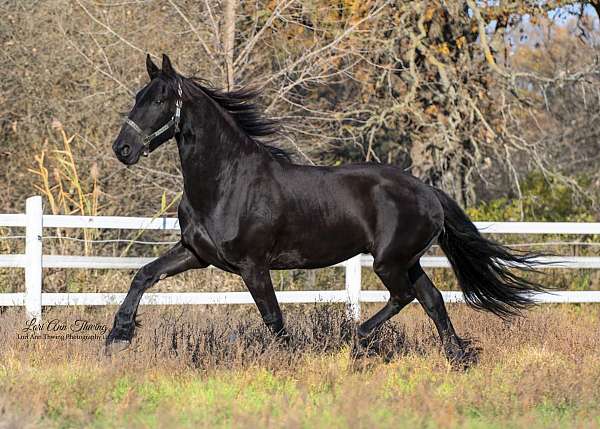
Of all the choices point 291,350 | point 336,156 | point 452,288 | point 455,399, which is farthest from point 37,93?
point 455,399

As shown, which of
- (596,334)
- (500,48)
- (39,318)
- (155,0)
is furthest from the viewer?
(500,48)

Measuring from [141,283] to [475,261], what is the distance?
281 cm

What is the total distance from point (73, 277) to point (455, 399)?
6143mm

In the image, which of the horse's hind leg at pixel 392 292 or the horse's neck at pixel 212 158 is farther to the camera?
the horse's hind leg at pixel 392 292

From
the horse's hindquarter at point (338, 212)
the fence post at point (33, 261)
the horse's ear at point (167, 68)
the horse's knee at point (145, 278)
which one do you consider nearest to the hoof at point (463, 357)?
the horse's hindquarter at point (338, 212)

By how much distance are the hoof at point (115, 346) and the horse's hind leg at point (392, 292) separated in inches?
69.5

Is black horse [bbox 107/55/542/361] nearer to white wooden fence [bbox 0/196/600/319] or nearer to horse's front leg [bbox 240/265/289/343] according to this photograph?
horse's front leg [bbox 240/265/289/343]

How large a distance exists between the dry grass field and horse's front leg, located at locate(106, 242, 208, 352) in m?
0.15

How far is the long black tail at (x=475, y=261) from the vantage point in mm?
Result: 7457

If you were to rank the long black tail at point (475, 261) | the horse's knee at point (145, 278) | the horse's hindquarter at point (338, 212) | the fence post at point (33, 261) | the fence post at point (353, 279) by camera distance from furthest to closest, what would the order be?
1. the fence post at point (353, 279)
2. the fence post at point (33, 261)
3. the long black tail at point (475, 261)
4. the horse's hindquarter at point (338, 212)
5. the horse's knee at point (145, 278)

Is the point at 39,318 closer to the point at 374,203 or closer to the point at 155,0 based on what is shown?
the point at 374,203

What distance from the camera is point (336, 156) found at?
621 inches

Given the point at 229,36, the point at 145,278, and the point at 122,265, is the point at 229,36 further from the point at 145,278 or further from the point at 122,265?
the point at 145,278

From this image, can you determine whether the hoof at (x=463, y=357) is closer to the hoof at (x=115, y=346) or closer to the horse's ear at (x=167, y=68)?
the hoof at (x=115, y=346)
